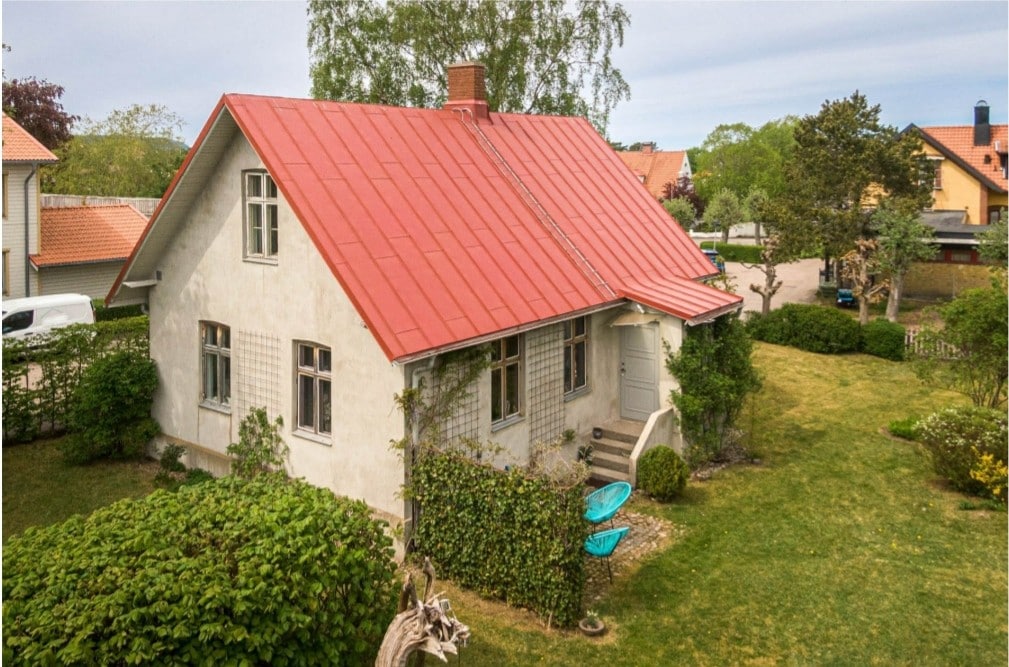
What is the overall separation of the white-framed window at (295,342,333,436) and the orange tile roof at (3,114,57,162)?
71.0 feet

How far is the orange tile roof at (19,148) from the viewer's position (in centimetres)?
3045

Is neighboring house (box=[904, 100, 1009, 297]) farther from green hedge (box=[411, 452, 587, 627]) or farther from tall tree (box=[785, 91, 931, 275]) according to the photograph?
green hedge (box=[411, 452, 587, 627])

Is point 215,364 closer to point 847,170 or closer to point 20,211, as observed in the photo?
point 20,211

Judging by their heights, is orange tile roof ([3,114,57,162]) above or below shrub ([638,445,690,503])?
above

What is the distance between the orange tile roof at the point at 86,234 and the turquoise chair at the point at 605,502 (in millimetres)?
24738

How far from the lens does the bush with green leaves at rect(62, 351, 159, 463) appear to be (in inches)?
651

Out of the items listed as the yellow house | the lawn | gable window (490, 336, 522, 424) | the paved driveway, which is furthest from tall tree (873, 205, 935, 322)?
gable window (490, 336, 522, 424)

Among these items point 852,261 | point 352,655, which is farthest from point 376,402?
point 852,261

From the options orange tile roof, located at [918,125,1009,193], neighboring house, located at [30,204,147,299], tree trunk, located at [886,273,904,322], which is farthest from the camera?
orange tile roof, located at [918,125,1009,193]

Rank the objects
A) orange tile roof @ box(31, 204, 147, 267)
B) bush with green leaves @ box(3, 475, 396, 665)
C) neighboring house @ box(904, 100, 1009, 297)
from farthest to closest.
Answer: neighboring house @ box(904, 100, 1009, 297) → orange tile roof @ box(31, 204, 147, 267) → bush with green leaves @ box(3, 475, 396, 665)

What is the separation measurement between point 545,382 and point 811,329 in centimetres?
1611

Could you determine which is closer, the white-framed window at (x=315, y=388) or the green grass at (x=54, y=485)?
the white-framed window at (x=315, y=388)

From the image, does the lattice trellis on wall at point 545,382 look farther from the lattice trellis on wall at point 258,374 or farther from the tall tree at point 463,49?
the tall tree at point 463,49

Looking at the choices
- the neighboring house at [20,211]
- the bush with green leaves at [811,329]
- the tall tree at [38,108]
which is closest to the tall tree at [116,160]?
the tall tree at [38,108]
